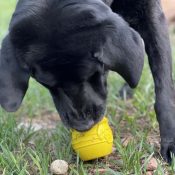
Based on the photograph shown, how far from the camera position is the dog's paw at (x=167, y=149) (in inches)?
121

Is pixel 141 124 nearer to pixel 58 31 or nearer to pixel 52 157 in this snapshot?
pixel 52 157

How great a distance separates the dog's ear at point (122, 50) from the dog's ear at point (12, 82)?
50cm

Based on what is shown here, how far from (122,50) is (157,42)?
2.07ft

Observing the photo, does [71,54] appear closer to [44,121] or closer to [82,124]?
[82,124]

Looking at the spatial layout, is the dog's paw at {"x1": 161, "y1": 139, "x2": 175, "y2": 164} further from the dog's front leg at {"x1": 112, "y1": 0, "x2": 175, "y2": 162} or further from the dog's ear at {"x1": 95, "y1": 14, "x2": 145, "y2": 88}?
the dog's ear at {"x1": 95, "y1": 14, "x2": 145, "y2": 88}

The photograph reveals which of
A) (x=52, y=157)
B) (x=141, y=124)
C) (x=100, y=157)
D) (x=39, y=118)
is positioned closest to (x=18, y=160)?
(x=52, y=157)

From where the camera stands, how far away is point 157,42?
340 centimetres

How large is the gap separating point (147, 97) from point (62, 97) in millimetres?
1581

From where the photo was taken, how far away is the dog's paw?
3074 millimetres

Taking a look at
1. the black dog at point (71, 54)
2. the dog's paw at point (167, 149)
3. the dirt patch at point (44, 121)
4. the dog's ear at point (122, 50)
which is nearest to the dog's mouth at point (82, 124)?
the black dog at point (71, 54)

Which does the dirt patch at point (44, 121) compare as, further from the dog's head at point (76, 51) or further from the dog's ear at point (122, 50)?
the dog's ear at point (122, 50)

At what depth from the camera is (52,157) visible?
3.17m

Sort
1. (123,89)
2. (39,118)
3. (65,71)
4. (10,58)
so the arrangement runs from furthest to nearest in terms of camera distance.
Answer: (123,89), (39,118), (10,58), (65,71)

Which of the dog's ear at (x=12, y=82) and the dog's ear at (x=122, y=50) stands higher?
the dog's ear at (x=122, y=50)
